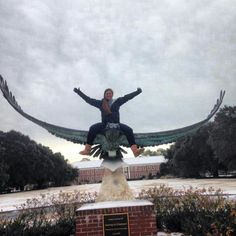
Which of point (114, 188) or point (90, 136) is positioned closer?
point (114, 188)

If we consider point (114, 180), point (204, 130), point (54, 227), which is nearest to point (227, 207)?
point (114, 180)

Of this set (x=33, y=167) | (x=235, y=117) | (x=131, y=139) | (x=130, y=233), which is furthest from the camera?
(x=33, y=167)

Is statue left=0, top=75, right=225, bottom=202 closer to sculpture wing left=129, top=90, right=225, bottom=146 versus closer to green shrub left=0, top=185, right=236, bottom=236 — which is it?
sculpture wing left=129, top=90, right=225, bottom=146

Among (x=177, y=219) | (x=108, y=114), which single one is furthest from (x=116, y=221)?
(x=177, y=219)

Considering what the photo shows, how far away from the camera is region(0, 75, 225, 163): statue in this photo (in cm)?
960

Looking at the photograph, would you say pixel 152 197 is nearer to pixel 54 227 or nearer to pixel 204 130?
pixel 54 227

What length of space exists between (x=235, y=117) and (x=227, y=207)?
4463 centimetres

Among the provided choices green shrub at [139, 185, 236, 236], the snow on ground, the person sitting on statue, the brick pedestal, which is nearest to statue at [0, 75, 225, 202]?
the person sitting on statue

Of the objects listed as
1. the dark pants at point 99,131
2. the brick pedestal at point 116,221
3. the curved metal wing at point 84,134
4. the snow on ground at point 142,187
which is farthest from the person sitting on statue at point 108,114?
the snow on ground at point 142,187

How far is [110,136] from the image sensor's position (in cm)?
958

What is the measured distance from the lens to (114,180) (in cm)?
948

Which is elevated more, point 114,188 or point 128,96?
point 128,96

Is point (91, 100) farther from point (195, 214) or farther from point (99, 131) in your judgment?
point (195, 214)

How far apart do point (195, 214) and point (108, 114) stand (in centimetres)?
362
